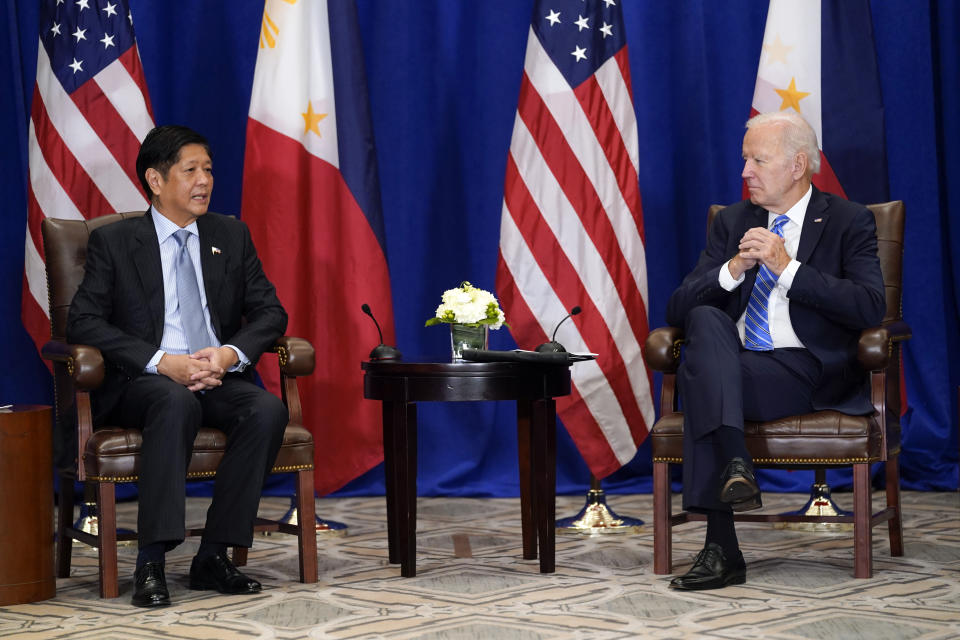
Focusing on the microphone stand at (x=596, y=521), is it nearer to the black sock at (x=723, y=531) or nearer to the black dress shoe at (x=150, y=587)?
the black sock at (x=723, y=531)

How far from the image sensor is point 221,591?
317 centimetres

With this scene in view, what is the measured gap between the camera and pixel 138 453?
3.09m

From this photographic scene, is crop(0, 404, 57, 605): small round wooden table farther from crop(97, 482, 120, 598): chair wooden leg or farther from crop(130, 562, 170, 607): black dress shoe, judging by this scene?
crop(130, 562, 170, 607): black dress shoe

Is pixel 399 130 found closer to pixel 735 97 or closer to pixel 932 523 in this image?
pixel 735 97

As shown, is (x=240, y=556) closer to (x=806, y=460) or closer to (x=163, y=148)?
(x=163, y=148)

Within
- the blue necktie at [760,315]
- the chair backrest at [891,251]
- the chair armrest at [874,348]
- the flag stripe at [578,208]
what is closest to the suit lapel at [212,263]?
the flag stripe at [578,208]

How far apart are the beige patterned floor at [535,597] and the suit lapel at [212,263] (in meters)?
0.80

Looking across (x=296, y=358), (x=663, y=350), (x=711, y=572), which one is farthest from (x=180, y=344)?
(x=711, y=572)

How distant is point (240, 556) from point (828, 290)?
192 centimetres

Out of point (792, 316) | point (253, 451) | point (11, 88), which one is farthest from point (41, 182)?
point (792, 316)

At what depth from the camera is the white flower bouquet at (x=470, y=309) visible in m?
3.44

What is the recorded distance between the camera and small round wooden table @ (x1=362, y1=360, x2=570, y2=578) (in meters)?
3.22

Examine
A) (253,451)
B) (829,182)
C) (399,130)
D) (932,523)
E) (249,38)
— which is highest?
(249,38)

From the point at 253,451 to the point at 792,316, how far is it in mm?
1584
